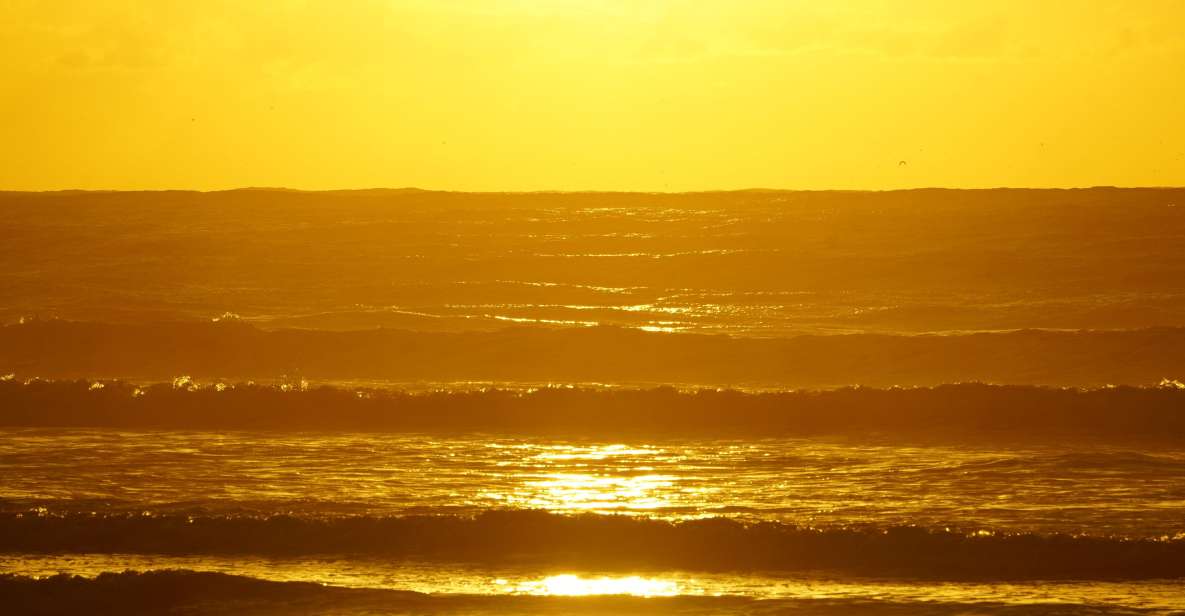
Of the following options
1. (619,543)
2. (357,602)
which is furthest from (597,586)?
(357,602)

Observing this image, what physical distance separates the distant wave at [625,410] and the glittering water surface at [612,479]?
1.24 metres

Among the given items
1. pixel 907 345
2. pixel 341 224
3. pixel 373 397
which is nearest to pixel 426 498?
pixel 373 397

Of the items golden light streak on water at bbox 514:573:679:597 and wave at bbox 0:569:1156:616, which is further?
golden light streak on water at bbox 514:573:679:597

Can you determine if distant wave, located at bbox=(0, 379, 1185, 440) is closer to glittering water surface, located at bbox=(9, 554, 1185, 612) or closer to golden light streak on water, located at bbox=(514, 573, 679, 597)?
glittering water surface, located at bbox=(9, 554, 1185, 612)

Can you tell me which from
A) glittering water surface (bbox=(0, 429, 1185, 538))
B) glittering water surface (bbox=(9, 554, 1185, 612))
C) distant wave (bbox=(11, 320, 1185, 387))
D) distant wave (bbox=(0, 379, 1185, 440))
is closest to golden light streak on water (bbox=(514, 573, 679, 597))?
glittering water surface (bbox=(9, 554, 1185, 612))

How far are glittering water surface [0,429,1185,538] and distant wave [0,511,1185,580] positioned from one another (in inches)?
15.4

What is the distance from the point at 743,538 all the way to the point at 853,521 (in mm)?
982

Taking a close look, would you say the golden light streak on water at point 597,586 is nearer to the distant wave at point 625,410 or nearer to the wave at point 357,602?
the wave at point 357,602

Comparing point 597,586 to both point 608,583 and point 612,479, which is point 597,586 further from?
point 612,479

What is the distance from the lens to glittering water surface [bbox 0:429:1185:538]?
11680mm

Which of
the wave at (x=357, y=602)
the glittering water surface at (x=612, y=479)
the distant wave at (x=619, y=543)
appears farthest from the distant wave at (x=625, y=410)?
the wave at (x=357, y=602)

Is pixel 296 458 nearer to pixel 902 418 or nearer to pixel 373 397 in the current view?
pixel 373 397

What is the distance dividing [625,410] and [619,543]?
7.85 metres

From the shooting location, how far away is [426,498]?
40.2 feet
